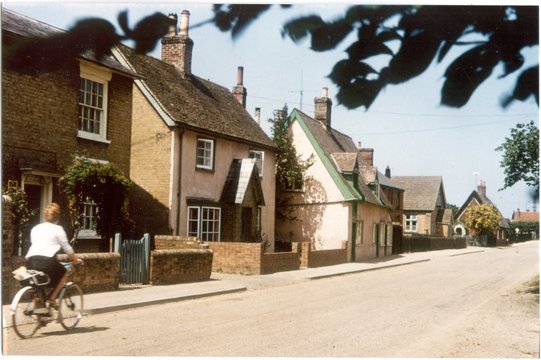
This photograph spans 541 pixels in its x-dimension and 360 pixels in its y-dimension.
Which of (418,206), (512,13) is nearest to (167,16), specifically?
(512,13)

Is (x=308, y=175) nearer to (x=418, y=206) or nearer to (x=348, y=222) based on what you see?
(x=348, y=222)

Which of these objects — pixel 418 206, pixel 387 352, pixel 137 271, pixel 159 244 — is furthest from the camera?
pixel 418 206

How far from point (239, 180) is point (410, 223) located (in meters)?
43.2

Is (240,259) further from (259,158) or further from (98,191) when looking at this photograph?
(259,158)

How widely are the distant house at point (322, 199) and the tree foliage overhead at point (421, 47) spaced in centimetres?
2735

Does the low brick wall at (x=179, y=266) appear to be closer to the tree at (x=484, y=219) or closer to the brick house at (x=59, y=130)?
the brick house at (x=59, y=130)

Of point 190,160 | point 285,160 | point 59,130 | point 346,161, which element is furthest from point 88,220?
point 346,161

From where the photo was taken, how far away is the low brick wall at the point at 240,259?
20.0 meters

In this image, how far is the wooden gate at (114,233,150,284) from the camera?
14844mm

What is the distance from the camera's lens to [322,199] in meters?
30.6

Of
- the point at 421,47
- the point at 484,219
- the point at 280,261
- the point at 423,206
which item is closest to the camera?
the point at 421,47

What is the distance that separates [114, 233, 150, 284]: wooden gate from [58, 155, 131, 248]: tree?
1.60 m

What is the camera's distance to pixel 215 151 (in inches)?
920

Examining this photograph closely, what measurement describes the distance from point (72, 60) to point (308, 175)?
93.7 feet
